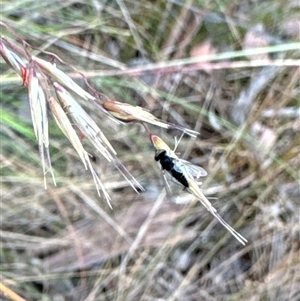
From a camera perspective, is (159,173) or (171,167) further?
(159,173)

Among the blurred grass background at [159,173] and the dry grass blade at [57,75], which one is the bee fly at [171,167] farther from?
the blurred grass background at [159,173]

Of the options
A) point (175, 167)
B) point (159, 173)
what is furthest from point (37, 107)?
point (159, 173)

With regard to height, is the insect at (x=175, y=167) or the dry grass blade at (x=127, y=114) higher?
Result: the dry grass blade at (x=127, y=114)

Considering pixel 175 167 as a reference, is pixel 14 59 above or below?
above

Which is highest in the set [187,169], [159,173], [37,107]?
[37,107]

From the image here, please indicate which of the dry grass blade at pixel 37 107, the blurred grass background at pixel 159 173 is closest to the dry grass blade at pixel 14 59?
the dry grass blade at pixel 37 107

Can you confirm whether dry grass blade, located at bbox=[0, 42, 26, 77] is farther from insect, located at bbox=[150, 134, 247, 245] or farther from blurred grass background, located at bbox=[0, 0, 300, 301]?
blurred grass background, located at bbox=[0, 0, 300, 301]

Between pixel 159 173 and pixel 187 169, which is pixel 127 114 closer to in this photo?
pixel 187 169
